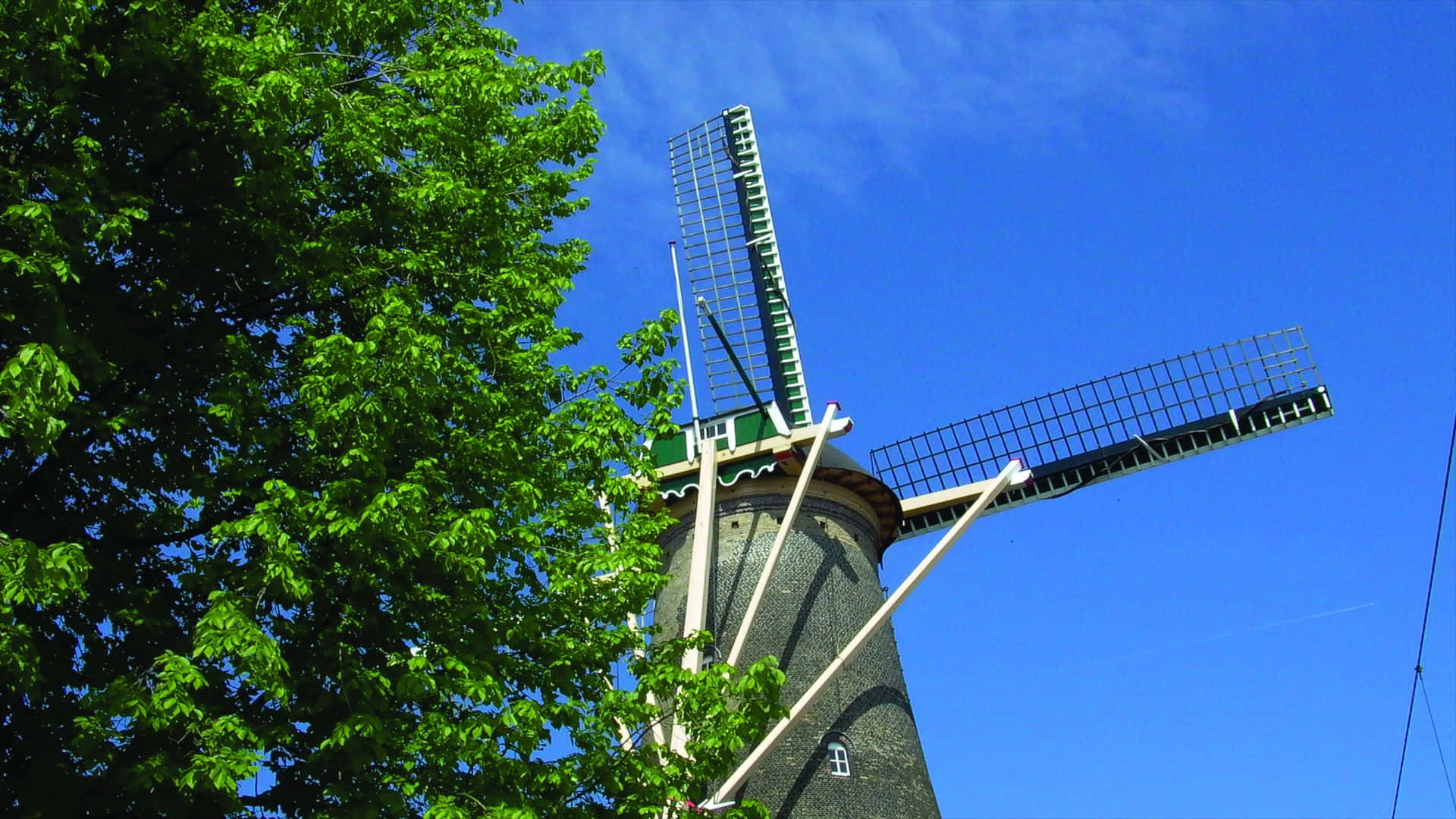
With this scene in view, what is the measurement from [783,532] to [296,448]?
1421 centimetres

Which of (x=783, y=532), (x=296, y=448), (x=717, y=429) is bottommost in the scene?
(x=296, y=448)

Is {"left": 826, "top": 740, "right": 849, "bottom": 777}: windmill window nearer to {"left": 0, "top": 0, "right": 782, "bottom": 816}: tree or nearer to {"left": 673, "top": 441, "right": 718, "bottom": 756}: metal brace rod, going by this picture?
{"left": 673, "top": 441, "right": 718, "bottom": 756}: metal brace rod

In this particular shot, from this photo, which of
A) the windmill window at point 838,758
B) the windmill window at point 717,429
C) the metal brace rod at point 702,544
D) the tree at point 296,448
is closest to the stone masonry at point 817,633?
the windmill window at point 838,758

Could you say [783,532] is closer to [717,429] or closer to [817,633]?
[817,633]

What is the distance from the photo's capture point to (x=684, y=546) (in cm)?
2667

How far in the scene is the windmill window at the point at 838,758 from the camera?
23.9 metres

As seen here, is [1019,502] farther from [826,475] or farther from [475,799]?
[475,799]

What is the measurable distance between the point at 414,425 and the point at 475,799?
2797 mm

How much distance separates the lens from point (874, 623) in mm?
24203

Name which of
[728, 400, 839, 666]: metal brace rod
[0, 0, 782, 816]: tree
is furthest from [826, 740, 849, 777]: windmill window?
[0, 0, 782, 816]: tree

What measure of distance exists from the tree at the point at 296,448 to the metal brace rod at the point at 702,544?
9575mm

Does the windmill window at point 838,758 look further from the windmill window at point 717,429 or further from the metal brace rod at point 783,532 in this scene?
the windmill window at point 717,429

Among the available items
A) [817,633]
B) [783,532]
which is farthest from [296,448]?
[817,633]

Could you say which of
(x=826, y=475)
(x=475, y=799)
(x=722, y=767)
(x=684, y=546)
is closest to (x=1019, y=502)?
(x=826, y=475)
